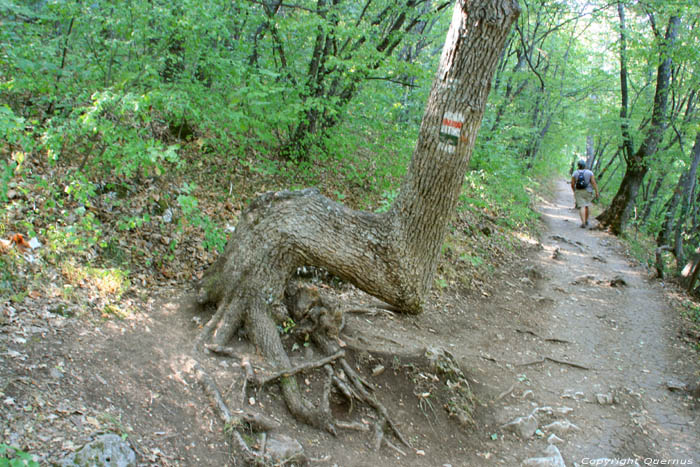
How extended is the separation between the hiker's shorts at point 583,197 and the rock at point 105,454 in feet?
49.4

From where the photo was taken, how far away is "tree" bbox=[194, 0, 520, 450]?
163 inches

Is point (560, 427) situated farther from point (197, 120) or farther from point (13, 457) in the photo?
point (197, 120)

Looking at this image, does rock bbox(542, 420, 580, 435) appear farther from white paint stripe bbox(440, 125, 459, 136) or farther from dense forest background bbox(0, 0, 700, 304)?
dense forest background bbox(0, 0, 700, 304)

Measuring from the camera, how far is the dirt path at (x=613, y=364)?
4.86 metres

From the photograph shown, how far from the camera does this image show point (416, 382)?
4969 mm

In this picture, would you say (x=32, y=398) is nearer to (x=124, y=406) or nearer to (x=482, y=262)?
(x=124, y=406)

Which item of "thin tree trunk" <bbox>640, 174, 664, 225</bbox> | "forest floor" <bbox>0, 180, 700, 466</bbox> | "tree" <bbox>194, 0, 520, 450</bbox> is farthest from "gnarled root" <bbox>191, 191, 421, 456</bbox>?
"thin tree trunk" <bbox>640, 174, 664, 225</bbox>

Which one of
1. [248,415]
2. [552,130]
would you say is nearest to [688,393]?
[248,415]

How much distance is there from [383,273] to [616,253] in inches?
440

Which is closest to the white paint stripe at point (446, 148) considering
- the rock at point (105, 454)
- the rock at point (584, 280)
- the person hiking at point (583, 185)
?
the rock at point (105, 454)

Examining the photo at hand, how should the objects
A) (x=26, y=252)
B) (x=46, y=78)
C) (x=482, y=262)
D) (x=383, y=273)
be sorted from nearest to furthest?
(x=26, y=252) < (x=383, y=273) < (x=46, y=78) < (x=482, y=262)

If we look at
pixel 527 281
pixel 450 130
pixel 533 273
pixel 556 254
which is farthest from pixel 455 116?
pixel 556 254

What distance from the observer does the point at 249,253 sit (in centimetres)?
471

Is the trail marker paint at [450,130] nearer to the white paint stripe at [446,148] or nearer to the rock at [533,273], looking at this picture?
the white paint stripe at [446,148]
